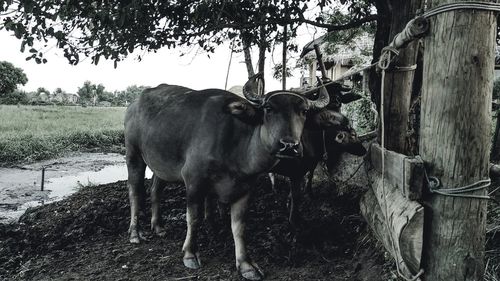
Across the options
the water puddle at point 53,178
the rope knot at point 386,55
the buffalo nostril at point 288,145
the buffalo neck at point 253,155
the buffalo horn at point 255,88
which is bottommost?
the water puddle at point 53,178

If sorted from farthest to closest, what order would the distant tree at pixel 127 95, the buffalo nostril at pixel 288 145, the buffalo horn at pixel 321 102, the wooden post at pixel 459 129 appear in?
the distant tree at pixel 127 95 < the buffalo horn at pixel 321 102 < the buffalo nostril at pixel 288 145 < the wooden post at pixel 459 129

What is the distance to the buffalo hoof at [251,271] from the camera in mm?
3947

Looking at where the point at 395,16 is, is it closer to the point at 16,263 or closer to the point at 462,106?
the point at 462,106

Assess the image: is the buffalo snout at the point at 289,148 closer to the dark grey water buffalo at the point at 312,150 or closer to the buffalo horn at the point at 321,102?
the buffalo horn at the point at 321,102

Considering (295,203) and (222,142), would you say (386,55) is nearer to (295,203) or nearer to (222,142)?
(222,142)

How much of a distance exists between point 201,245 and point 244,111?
1786mm

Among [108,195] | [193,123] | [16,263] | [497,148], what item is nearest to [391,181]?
[193,123]

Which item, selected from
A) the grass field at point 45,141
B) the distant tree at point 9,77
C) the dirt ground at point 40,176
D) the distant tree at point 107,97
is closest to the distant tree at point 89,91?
the distant tree at point 107,97

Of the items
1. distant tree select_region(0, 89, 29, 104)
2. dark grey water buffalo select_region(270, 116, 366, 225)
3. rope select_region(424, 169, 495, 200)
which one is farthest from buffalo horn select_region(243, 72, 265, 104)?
distant tree select_region(0, 89, 29, 104)

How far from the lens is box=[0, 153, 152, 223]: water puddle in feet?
26.7

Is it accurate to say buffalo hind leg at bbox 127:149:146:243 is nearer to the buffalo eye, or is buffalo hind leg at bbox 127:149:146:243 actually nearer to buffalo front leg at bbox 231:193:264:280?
buffalo front leg at bbox 231:193:264:280

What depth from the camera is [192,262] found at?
4.30 m

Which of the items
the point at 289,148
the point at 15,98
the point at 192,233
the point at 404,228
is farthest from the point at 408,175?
the point at 15,98

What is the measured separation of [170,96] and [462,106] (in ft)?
11.7
